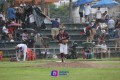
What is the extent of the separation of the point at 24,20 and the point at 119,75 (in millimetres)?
19046

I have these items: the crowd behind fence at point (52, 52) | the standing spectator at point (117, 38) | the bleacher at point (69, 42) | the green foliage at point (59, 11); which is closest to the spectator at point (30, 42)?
the crowd behind fence at point (52, 52)

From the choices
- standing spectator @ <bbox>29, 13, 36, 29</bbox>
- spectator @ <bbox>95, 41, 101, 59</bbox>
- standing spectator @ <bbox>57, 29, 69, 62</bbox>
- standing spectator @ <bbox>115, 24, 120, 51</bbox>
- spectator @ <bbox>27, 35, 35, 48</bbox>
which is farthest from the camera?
standing spectator @ <bbox>29, 13, 36, 29</bbox>

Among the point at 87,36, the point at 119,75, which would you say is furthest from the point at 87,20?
the point at 119,75

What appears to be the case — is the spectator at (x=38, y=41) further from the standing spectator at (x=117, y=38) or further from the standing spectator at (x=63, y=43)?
the standing spectator at (x=117, y=38)

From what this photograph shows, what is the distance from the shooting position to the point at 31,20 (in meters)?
39.0

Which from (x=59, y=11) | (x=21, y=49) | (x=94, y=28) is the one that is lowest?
(x=21, y=49)

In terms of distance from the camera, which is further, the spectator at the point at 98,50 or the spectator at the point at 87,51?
the spectator at the point at 98,50

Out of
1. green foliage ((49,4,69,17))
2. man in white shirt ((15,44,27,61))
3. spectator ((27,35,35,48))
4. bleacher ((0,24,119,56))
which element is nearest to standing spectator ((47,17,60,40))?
bleacher ((0,24,119,56))

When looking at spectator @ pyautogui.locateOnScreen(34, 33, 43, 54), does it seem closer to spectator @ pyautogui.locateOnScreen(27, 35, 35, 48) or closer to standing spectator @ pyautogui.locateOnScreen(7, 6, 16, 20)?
spectator @ pyautogui.locateOnScreen(27, 35, 35, 48)

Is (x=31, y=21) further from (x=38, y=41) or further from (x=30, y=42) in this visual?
(x=30, y=42)

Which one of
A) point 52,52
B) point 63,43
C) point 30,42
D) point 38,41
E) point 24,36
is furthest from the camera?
point 38,41

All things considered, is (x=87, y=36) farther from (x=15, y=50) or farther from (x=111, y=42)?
(x=15, y=50)

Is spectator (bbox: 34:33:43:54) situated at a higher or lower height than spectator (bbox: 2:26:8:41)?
lower

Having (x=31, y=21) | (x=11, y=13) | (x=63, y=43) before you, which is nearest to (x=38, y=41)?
(x=31, y=21)
